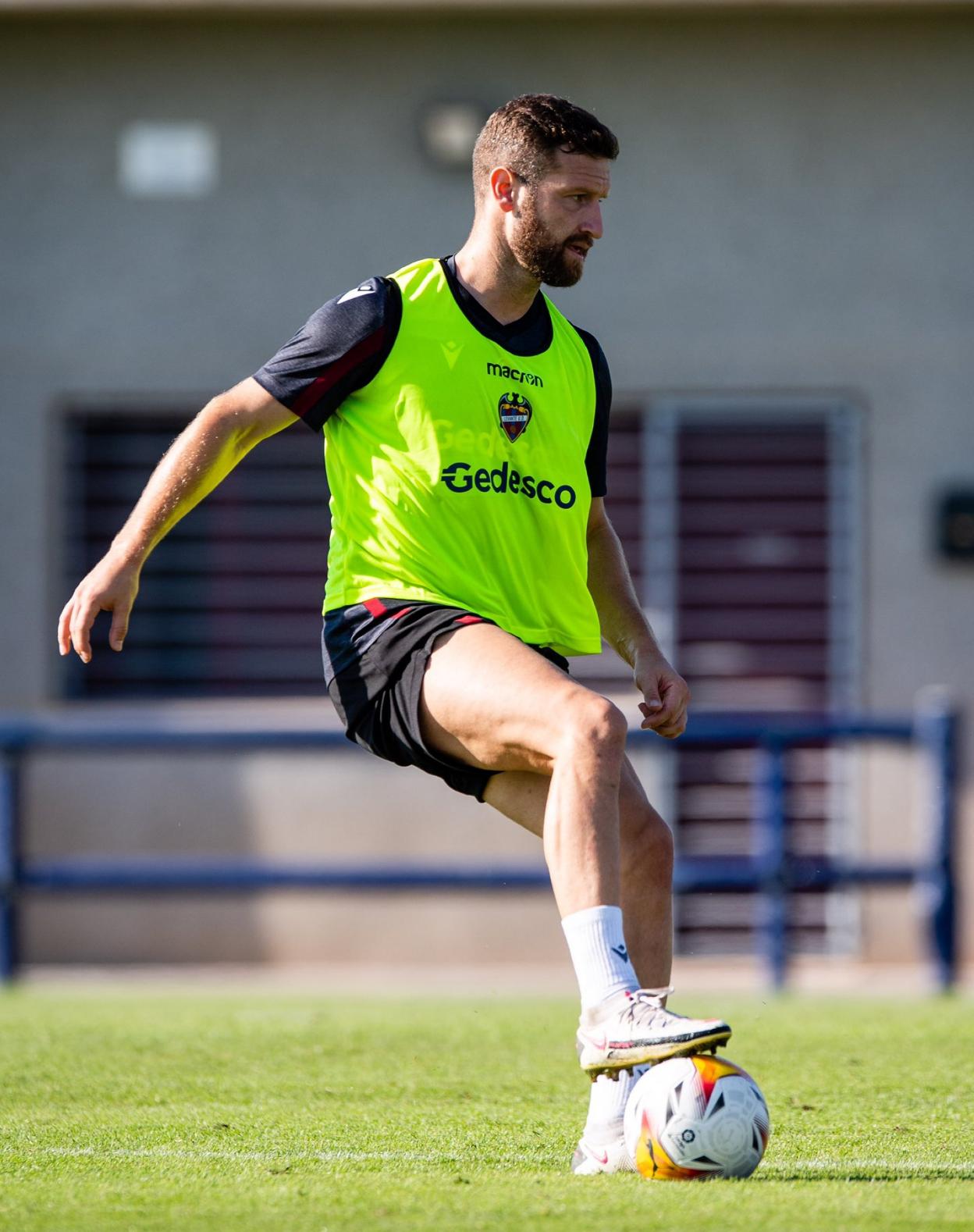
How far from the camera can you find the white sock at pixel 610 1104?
12.8 feet

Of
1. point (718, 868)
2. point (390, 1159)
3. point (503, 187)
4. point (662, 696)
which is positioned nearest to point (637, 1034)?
point (390, 1159)

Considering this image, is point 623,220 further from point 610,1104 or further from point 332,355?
point 610,1104

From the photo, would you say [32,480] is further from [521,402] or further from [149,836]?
[521,402]

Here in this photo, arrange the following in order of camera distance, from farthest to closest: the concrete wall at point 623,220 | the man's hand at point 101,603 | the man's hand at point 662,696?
the concrete wall at point 623,220 < the man's hand at point 662,696 < the man's hand at point 101,603

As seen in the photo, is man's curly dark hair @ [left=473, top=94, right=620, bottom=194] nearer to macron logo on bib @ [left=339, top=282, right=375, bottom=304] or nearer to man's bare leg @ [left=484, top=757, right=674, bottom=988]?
macron logo on bib @ [left=339, top=282, right=375, bottom=304]

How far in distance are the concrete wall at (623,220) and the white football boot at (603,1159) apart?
6.77 metres

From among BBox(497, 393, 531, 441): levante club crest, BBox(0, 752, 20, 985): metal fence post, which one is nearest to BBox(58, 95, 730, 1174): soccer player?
BBox(497, 393, 531, 441): levante club crest

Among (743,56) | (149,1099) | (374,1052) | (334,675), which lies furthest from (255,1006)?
(743,56)

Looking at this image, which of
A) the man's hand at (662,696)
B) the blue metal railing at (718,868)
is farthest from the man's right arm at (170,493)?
the blue metal railing at (718,868)

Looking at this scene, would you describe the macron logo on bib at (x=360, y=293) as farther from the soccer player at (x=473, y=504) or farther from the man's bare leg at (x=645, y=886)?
the man's bare leg at (x=645, y=886)

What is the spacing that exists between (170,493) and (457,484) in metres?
0.57

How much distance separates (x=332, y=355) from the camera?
414 centimetres

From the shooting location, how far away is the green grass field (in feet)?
11.5

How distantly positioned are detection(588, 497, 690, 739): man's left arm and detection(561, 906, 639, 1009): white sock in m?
0.76
